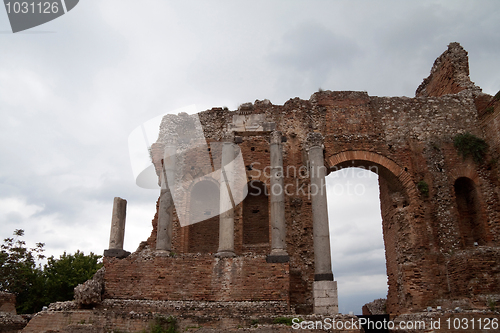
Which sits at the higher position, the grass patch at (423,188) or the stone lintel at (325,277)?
the grass patch at (423,188)

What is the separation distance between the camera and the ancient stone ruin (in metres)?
11.9

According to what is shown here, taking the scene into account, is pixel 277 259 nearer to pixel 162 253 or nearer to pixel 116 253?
pixel 162 253

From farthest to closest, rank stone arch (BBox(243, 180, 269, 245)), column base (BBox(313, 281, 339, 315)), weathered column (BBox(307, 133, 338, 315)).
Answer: stone arch (BBox(243, 180, 269, 245))
weathered column (BBox(307, 133, 338, 315))
column base (BBox(313, 281, 339, 315))

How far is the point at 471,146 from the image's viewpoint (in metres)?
15.7

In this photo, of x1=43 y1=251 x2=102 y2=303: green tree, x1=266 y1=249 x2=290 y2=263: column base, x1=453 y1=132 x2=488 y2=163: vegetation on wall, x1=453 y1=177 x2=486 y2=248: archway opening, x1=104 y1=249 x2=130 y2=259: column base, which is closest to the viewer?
x1=266 y1=249 x2=290 y2=263: column base

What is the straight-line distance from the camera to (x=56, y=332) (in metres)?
10.1

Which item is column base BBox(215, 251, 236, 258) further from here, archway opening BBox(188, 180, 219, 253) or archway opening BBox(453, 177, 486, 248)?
archway opening BBox(453, 177, 486, 248)

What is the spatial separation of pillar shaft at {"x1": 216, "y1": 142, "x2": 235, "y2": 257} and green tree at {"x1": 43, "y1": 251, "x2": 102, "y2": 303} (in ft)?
36.4

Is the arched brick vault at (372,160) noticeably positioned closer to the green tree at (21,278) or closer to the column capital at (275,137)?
the column capital at (275,137)

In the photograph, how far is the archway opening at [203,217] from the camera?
16.0 m

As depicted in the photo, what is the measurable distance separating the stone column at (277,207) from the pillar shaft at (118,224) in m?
5.12

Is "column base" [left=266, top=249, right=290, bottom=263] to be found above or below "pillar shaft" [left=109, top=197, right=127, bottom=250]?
below

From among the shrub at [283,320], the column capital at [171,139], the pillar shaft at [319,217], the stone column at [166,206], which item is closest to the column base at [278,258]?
the pillar shaft at [319,217]

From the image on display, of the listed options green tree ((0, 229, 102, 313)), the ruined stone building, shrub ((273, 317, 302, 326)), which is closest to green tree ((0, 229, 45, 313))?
green tree ((0, 229, 102, 313))
